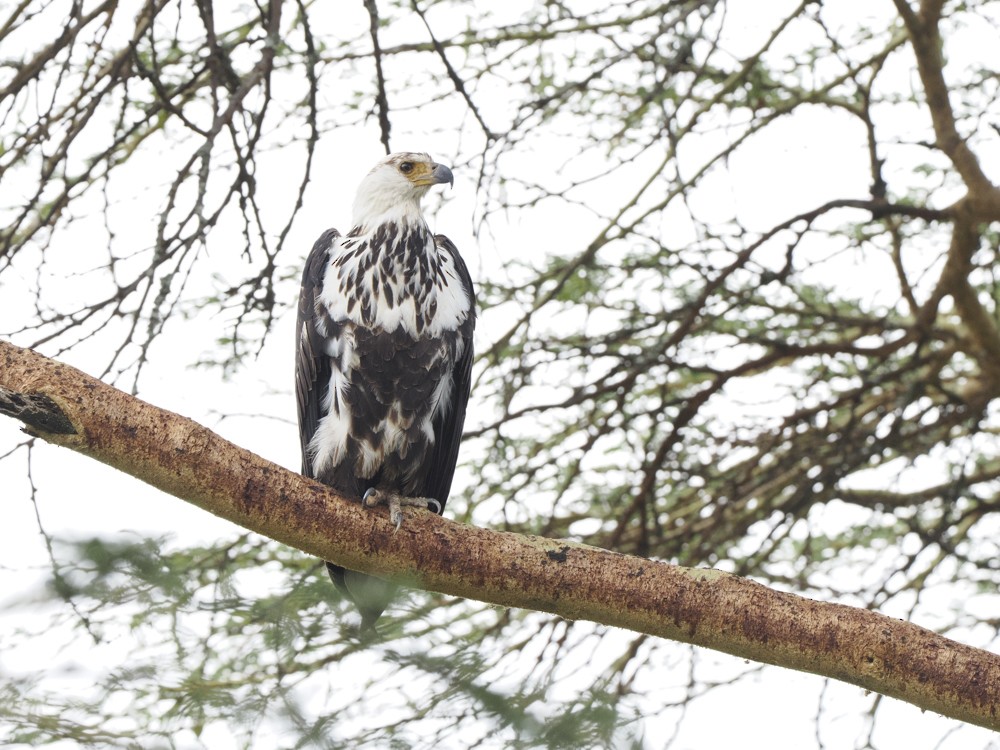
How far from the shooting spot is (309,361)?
12.8ft

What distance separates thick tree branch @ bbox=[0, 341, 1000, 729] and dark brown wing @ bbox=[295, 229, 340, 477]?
1.07 meters

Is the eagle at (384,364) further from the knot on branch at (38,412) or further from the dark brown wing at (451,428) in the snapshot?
the knot on branch at (38,412)

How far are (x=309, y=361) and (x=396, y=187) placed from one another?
82 cm

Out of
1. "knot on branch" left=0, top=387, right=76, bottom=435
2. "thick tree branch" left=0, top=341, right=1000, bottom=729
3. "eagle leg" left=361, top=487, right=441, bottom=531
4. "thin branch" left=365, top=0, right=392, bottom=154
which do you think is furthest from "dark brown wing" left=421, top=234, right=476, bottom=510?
"knot on branch" left=0, top=387, right=76, bottom=435

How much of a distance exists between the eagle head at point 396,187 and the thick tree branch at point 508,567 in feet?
5.28

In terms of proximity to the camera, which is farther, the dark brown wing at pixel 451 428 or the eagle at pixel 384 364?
the dark brown wing at pixel 451 428

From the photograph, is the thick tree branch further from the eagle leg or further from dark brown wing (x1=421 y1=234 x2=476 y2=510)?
dark brown wing (x1=421 y1=234 x2=476 y2=510)

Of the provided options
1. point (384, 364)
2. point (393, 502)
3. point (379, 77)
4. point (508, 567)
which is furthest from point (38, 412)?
point (379, 77)

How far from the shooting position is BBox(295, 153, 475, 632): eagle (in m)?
3.80

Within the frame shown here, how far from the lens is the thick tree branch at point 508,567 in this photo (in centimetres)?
254

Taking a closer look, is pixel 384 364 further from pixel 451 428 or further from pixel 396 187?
pixel 396 187

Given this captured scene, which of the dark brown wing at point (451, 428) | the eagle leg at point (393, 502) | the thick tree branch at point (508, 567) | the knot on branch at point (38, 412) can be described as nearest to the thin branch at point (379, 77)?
the dark brown wing at point (451, 428)

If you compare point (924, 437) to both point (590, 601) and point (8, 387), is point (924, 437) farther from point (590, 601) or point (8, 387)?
point (8, 387)

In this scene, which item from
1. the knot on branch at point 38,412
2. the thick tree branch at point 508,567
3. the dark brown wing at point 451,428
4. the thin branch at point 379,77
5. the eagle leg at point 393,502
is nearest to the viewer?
the knot on branch at point 38,412
